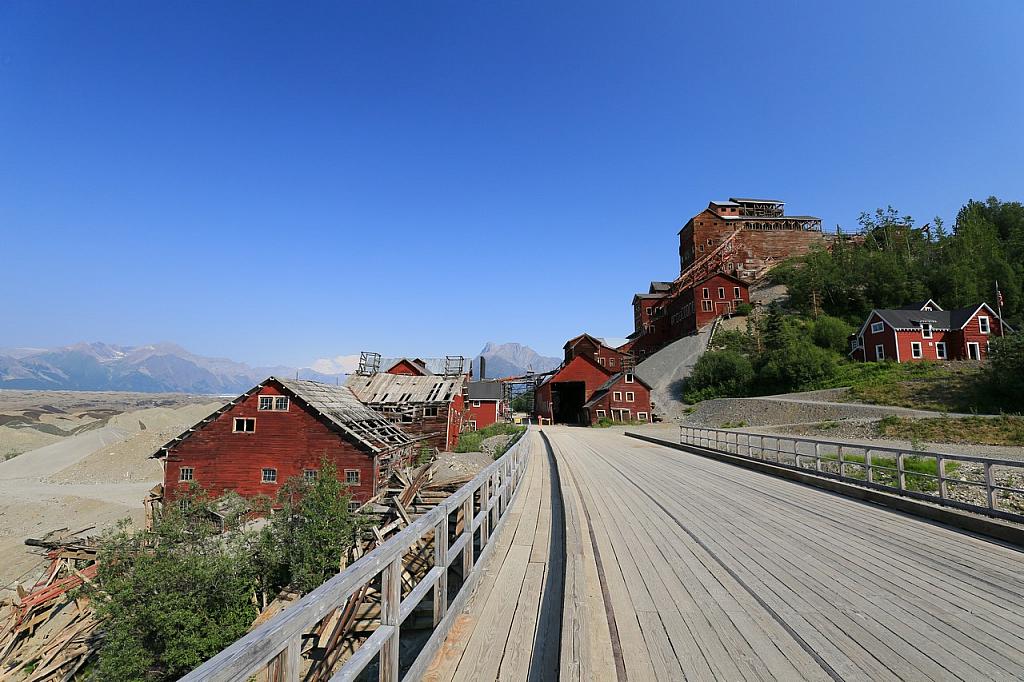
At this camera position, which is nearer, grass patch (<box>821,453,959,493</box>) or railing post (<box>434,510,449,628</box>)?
railing post (<box>434,510,449,628</box>)

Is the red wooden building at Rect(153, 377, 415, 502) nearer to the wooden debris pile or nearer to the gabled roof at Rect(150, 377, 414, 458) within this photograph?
the gabled roof at Rect(150, 377, 414, 458)

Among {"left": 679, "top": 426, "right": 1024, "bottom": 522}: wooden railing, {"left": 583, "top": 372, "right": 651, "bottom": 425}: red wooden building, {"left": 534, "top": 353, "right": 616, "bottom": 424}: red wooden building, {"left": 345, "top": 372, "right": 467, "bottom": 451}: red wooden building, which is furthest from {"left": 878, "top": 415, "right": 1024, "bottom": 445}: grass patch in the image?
{"left": 534, "top": 353, "right": 616, "bottom": 424}: red wooden building

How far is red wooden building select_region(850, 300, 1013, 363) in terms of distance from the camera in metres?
41.5

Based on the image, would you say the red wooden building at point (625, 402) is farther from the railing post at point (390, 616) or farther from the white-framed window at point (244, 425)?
the railing post at point (390, 616)

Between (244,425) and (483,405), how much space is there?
27.6 metres

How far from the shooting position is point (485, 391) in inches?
2099

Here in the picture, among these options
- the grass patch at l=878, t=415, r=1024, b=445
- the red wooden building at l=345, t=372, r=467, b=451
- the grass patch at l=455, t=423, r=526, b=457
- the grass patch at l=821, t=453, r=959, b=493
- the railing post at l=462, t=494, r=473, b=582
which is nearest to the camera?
the railing post at l=462, t=494, r=473, b=582

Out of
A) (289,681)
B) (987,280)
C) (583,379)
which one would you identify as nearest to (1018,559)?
(289,681)

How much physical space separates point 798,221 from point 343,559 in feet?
304

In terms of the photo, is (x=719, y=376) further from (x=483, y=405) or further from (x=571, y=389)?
(x=483, y=405)

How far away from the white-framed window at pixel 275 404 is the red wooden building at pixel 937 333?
4870cm

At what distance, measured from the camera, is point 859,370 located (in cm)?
4122

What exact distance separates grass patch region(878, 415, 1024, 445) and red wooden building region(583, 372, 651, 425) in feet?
80.6

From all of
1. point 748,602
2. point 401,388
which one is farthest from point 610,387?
point 748,602
